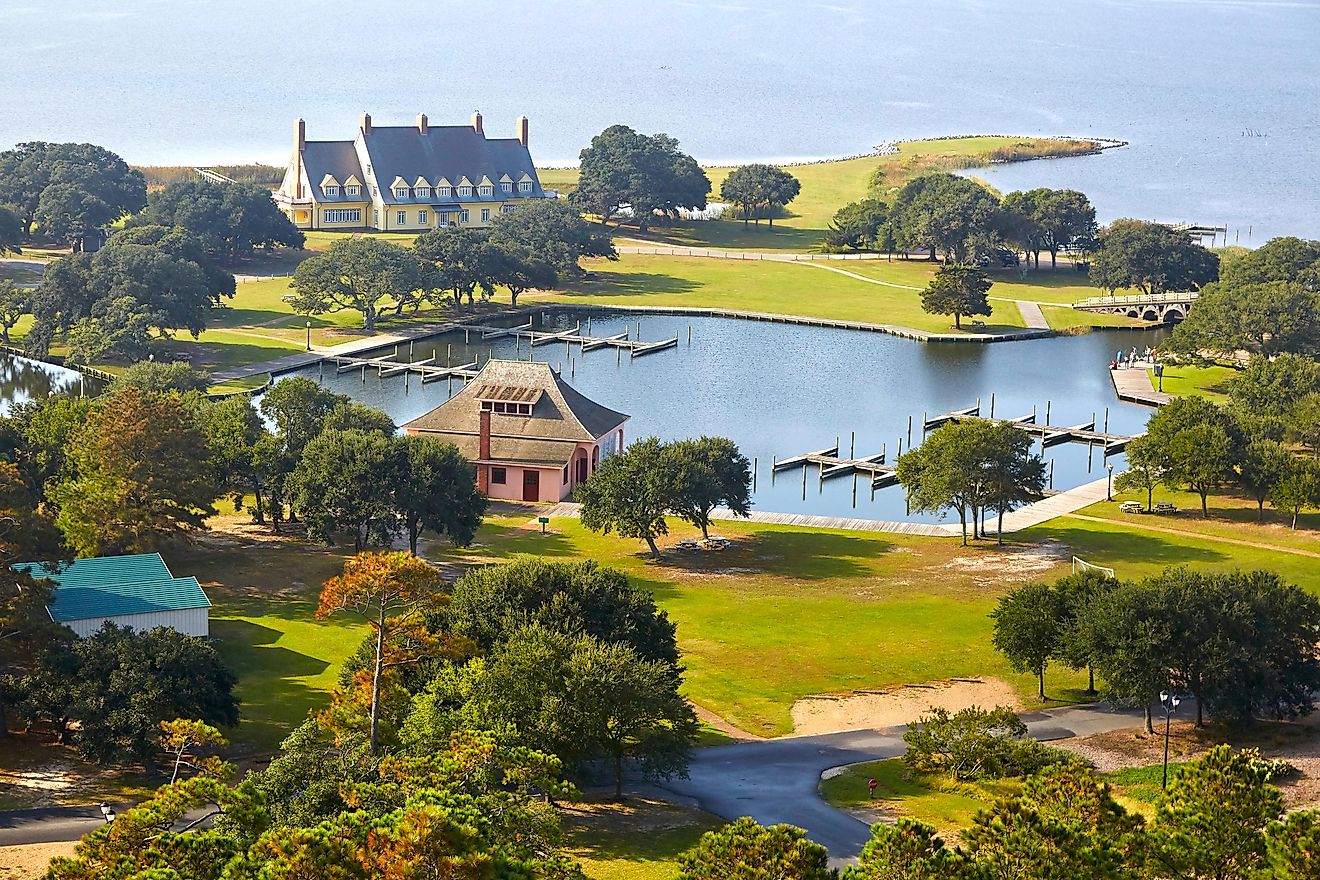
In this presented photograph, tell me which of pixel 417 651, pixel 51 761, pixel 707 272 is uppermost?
pixel 707 272

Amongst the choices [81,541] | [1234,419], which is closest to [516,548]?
[81,541]

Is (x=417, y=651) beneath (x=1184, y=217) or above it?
beneath

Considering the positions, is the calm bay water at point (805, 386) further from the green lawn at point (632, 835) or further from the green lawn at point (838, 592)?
the green lawn at point (632, 835)

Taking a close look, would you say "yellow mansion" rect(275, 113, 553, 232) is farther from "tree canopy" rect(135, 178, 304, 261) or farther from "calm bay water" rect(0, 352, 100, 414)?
Result: "calm bay water" rect(0, 352, 100, 414)

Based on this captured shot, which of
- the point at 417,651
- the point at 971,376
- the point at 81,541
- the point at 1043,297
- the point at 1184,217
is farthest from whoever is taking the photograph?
the point at 1184,217

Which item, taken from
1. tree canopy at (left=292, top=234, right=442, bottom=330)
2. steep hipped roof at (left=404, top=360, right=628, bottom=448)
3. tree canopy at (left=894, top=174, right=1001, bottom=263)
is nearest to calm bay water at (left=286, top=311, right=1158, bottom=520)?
tree canopy at (left=292, top=234, right=442, bottom=330)

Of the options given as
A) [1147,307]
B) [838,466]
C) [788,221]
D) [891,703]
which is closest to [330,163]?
[788,221]

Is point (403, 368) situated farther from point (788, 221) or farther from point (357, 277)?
point (788, 221)

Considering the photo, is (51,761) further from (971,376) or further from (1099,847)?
(971,376)
